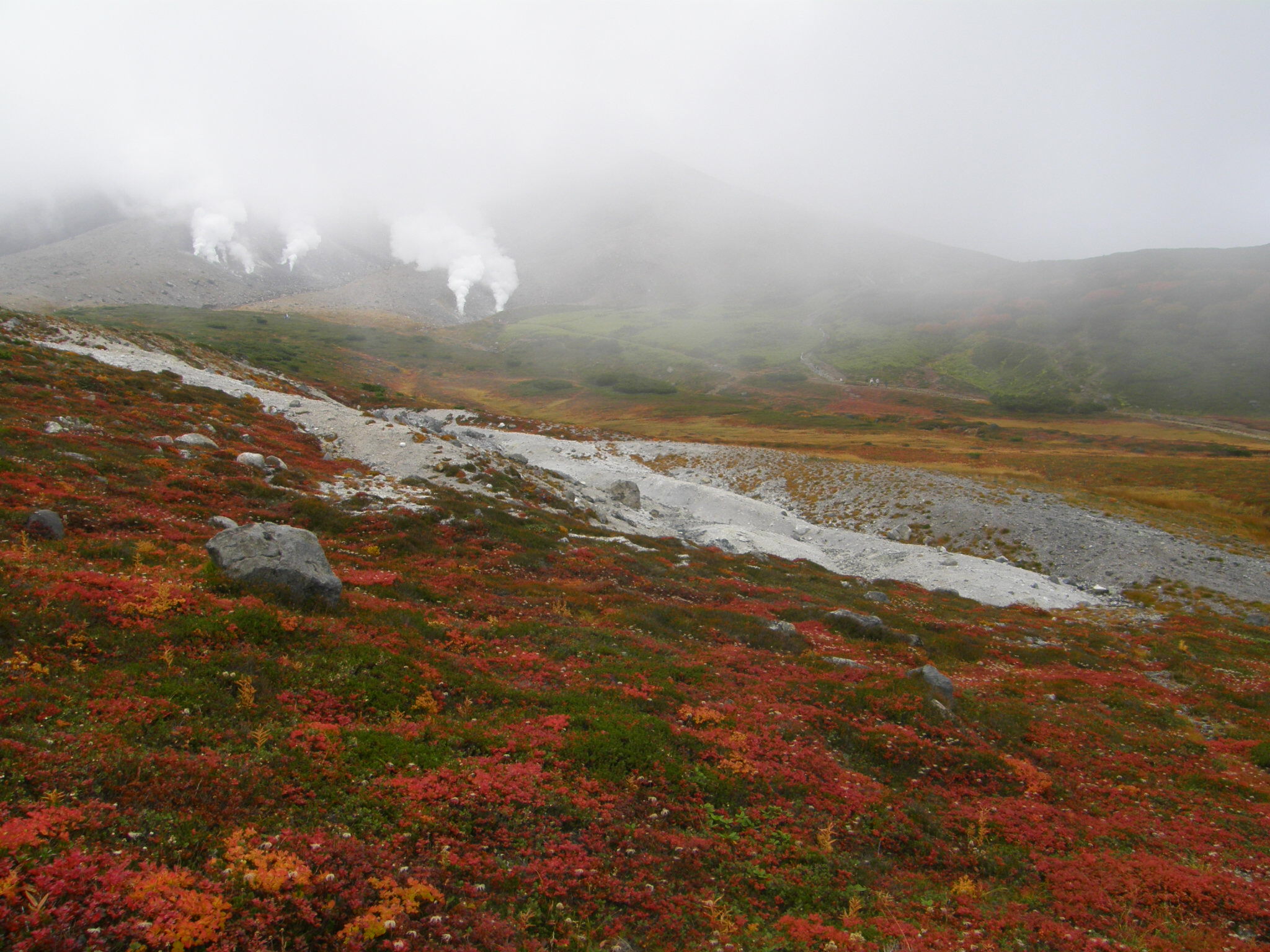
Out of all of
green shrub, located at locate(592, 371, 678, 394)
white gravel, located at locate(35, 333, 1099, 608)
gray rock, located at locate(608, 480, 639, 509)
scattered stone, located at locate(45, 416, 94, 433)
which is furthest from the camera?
green shrub, located at locate(592, 371, 678, 394)

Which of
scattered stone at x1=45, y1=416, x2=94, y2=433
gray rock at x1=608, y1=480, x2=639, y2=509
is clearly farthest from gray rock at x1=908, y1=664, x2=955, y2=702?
scattered stone at x1=45, y1=416, x2=94, y2=433

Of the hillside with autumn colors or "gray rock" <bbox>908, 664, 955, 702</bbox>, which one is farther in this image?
"gray rock" <bbox>908, 664, 955, 702</bbox>

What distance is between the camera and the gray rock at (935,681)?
783 inches

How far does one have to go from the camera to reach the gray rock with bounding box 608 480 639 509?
59.0 m

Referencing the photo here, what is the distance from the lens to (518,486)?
4566 centimetres

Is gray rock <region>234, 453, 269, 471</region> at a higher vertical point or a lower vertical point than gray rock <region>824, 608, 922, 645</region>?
higher

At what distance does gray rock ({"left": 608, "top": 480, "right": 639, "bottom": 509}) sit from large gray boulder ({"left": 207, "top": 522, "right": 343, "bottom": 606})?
41.9 m

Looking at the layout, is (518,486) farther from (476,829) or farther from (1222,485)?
(1222,485)

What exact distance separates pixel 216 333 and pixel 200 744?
169m

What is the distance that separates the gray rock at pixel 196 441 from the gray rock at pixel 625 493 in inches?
1345

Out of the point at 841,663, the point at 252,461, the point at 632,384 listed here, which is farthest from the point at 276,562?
the point at 632,384

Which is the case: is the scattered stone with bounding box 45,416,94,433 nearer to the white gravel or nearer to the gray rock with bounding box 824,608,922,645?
the white gravel

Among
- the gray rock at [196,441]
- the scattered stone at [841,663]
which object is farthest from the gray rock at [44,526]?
the scattered stone at [841,663]

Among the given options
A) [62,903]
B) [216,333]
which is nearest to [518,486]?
[62,903]
